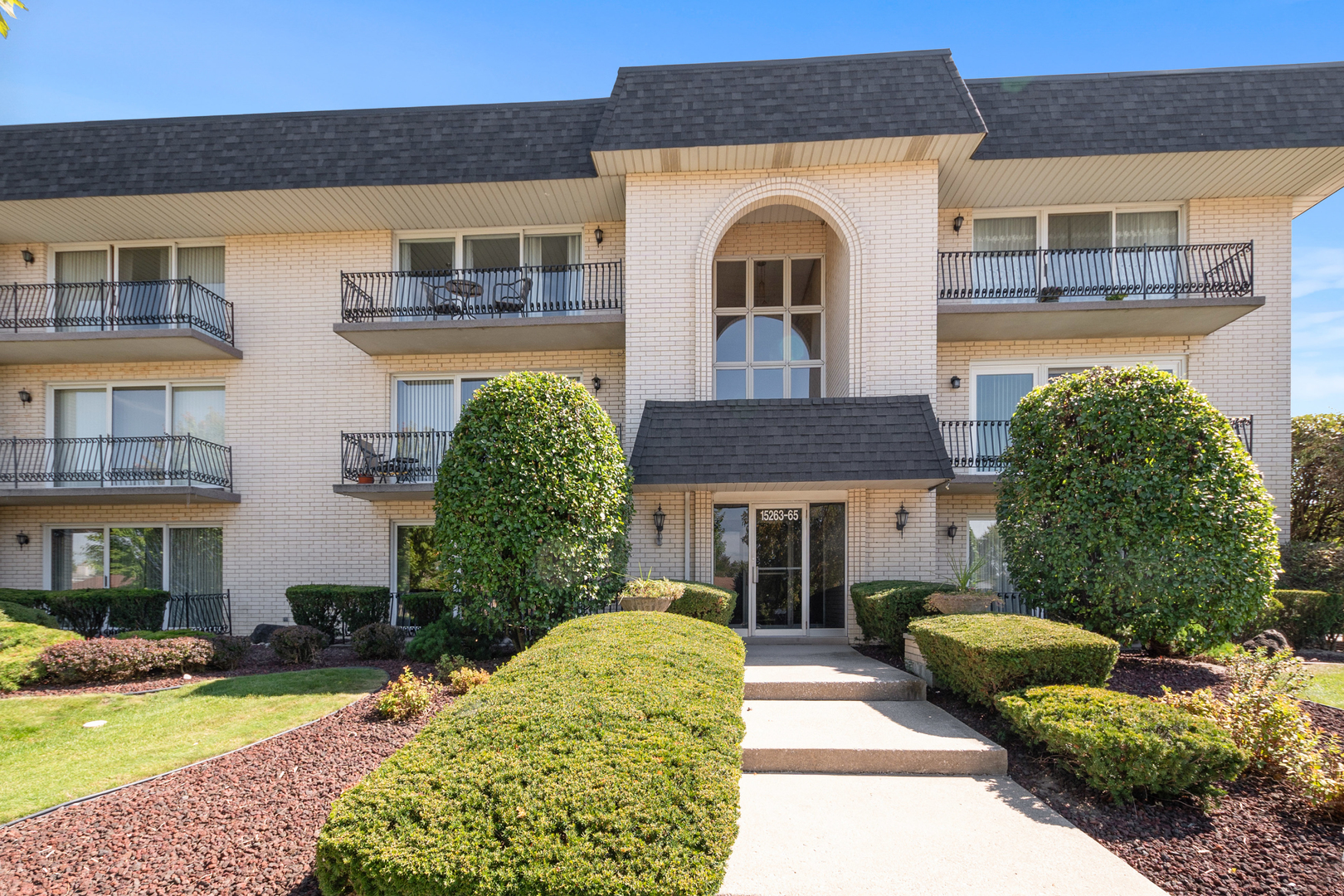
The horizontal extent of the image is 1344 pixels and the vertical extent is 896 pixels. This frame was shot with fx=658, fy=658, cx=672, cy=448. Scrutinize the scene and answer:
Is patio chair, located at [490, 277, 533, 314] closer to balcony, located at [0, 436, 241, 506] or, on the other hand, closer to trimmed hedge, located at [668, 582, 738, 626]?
balcony, located at [0, 436, 241, 506]

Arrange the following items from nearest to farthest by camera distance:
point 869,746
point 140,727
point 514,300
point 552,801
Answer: point 552,801
point 869,746
point 140,727
point 514,300

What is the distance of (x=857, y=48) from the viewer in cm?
1072

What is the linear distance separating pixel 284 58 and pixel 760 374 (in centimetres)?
915

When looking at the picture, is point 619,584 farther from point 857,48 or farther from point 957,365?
point 857,48

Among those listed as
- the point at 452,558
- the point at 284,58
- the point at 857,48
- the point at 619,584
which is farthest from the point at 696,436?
the point at 284,58

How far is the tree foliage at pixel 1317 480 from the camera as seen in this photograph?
44.6 ft

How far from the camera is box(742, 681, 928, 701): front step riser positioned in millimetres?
7047

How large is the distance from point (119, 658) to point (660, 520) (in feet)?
22.8

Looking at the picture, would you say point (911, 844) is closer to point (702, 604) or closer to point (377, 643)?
point (702, 604)

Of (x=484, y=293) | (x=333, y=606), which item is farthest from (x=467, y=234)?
(x=333, y=606)

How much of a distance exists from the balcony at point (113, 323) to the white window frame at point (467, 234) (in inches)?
134

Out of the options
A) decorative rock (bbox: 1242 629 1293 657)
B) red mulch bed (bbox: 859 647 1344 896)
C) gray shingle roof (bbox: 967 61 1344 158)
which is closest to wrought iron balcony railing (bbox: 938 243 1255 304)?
gray shingle roof (bbox: 967 61 1344 158)

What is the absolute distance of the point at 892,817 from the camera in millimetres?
4574

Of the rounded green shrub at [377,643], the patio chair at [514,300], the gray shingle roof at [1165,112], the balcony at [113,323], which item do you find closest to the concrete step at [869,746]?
the rounded green shrub at [377,643]
